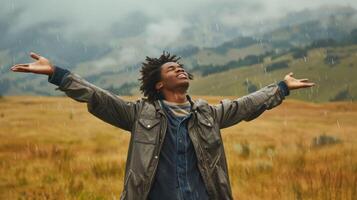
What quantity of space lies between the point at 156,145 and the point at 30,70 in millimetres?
1318

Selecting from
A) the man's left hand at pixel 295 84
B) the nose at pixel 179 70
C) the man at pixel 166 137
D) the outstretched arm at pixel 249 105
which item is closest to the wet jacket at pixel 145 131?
the man at pixel 166 137

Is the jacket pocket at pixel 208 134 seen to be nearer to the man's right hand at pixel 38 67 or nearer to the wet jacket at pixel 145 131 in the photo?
the wet jacket at pixel 145 131

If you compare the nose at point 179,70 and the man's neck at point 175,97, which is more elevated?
the nose at point 179,70

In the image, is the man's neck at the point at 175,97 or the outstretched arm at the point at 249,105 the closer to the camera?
the man's neck at the point at 175,97

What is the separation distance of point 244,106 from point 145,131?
120cm

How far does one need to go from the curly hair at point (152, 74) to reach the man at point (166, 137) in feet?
1.01

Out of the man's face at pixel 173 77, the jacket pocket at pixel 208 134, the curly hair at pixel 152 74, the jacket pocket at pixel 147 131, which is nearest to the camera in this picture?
the jacket pocket at pixel 147 131

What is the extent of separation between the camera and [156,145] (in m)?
4.52

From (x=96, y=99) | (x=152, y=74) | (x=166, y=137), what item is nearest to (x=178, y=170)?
(x=166, y=137)

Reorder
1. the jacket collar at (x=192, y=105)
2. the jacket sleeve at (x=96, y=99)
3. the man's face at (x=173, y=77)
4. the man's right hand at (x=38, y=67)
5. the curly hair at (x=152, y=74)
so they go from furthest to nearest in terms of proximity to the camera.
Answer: the curly hair at (x=152, y=74)
the man's face at (x=173, y=77)
the jacket collar at (x=192, y=105)
the jacket sleeve at (x=96, y=99)
the man's right hand at (x=38, y=67)

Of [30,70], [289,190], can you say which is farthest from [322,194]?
[30,70]

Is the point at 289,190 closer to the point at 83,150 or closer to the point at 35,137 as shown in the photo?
the point at 83,150

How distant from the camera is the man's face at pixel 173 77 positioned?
494 centimetres

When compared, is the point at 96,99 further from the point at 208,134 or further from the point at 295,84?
the point at 295,84
